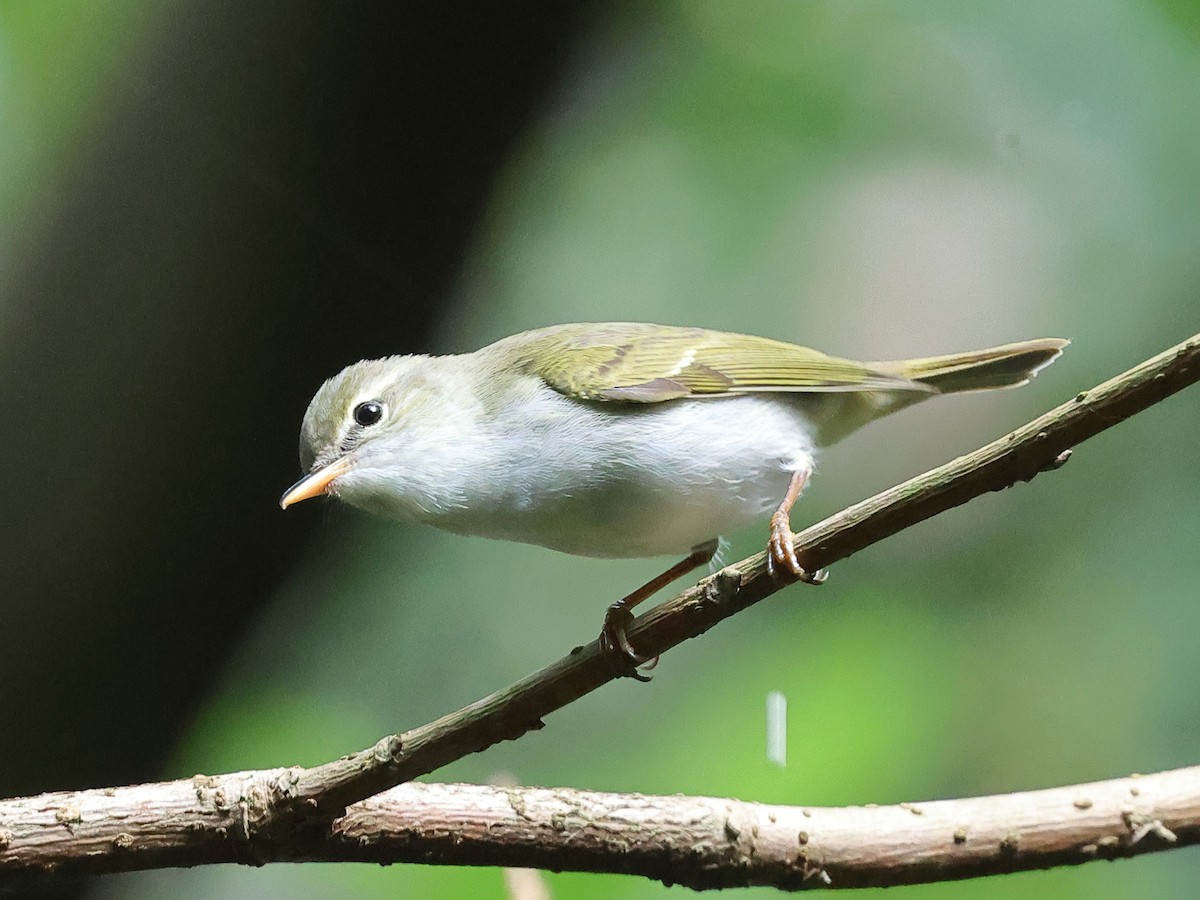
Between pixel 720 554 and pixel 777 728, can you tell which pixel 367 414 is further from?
pixel 777 728

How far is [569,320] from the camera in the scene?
2.37 m

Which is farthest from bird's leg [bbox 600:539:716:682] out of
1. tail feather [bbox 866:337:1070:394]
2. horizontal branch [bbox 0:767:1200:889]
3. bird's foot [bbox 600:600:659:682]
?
tail feather [bbox 866:337:1070:394]

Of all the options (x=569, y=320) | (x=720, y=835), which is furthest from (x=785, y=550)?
(x=569, y=320)

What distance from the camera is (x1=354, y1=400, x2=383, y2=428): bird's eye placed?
1647 mm

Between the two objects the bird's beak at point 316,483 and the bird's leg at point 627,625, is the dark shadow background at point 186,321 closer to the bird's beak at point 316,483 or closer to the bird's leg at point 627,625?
the bird's beak at point 316,483

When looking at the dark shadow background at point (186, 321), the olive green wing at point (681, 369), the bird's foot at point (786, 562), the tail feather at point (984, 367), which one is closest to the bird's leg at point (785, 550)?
the bird's foot at point (786, 562)

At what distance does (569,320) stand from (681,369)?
75cm

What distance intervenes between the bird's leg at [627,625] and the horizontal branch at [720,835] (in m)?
0.23

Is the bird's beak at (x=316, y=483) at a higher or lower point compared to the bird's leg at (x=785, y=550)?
higher

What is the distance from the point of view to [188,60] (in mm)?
2105

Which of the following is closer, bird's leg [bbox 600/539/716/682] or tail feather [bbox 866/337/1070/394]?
bird's leg [bbox 600/539/716/682]

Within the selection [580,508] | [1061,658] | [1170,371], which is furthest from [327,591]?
[1170,371]

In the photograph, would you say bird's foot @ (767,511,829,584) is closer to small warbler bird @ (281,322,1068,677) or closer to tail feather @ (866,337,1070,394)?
small warbler bird @ (281,322,1068,677)

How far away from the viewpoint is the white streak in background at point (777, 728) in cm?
215
